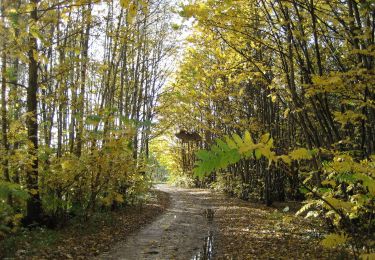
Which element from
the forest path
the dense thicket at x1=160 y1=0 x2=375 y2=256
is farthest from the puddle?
the dense thicket at x1=160 y1=0 x2=375 y2=256

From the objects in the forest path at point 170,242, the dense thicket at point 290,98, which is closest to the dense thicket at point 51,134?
the forest path at point 170,242

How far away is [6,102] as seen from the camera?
8625 mm

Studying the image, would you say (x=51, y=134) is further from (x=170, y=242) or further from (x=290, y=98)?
(x=290, y=98)

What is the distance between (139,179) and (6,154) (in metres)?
6.54

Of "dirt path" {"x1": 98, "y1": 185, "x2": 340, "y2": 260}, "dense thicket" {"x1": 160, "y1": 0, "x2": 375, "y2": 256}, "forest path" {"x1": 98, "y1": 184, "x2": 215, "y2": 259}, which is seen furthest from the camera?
"forest path" {"x1": 98, "y1": 184, "x2": 215, "y2": 259}

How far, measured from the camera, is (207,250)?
7672mm

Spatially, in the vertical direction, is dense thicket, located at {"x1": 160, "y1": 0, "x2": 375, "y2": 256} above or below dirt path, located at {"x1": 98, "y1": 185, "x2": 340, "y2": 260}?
above

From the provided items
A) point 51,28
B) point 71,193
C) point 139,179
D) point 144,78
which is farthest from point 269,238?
point 144,78

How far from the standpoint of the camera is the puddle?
7059 millimetres

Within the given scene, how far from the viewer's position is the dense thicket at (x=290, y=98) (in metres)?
4.67

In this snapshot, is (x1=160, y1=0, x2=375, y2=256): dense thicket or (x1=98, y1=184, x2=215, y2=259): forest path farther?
(x1=98, y1=184, x2=215, y2=259): forest path

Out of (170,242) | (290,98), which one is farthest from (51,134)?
(290,98)

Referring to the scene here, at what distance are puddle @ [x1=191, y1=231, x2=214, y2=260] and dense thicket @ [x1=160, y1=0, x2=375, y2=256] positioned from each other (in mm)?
2165

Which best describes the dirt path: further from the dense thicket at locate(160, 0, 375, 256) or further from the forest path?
the dense thicket at locate(160, 0, 375, 256)
